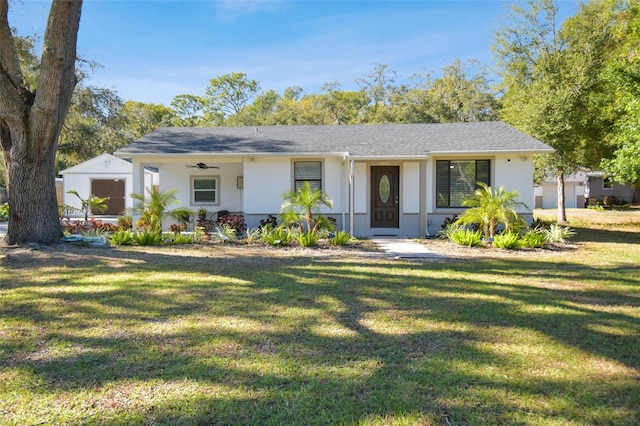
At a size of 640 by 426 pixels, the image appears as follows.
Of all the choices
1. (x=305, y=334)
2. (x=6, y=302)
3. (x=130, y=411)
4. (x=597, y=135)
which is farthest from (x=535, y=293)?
(x=597, y=135)

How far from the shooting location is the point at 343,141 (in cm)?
1437

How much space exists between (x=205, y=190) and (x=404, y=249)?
8854 mm

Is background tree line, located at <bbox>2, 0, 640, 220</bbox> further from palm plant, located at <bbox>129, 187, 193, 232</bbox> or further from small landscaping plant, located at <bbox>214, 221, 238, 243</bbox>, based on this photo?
small landscaping plant, located at <bbox>214, 221, 238, 243</bbox>

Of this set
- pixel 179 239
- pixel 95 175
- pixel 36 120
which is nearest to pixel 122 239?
pixel 179 239

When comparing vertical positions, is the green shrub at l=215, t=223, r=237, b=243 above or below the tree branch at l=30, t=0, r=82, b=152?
below

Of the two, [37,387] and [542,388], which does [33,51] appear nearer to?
[37,387]

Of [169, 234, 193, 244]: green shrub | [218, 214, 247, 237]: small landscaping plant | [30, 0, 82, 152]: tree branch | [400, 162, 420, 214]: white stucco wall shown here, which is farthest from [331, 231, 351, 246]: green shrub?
[30, 0, 82, 152]: tree branch

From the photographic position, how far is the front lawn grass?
2881 millimetres

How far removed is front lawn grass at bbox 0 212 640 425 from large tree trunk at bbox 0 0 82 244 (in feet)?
8.94

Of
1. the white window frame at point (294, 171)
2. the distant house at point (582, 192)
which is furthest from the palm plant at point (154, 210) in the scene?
the distant house at point (582, 192)

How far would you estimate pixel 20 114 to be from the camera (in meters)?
9.46

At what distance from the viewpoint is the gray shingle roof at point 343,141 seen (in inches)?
510

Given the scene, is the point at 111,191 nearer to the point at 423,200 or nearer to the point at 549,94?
the point at 423,200

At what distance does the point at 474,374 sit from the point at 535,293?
324 cm
